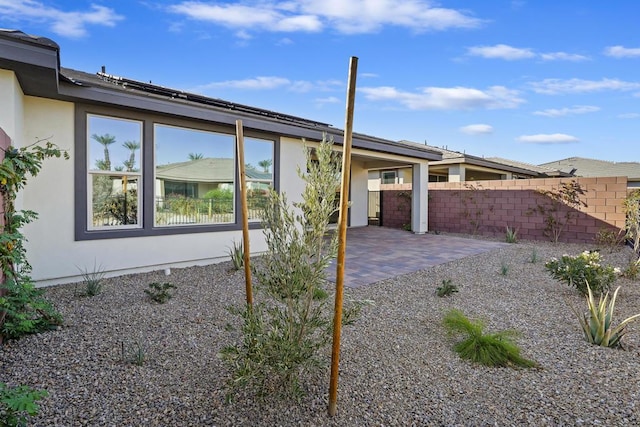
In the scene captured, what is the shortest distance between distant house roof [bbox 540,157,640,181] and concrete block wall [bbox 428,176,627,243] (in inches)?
708

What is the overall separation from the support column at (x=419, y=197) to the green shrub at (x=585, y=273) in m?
7.00

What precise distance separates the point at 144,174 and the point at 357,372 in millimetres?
4986

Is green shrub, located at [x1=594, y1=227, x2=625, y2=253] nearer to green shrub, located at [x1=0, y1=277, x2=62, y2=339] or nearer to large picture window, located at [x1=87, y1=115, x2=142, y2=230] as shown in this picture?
large picture window, located at [x1=87, y1=115, x2=142, y2=230]

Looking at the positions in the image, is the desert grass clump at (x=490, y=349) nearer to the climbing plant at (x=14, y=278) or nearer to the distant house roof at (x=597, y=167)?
the climbing plant at (x=14, y=278)

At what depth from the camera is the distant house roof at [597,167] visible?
26030 mm

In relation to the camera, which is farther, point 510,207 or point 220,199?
point 510,207

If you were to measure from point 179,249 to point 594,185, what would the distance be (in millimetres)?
10722

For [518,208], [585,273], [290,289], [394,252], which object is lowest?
[394,252]

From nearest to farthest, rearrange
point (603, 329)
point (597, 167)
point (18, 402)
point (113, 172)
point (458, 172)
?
point (18, 402), point (603, 329), point (113, 172), point (458, 172), point (597, 167)

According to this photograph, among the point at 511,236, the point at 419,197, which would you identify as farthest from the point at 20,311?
the point at 511,236

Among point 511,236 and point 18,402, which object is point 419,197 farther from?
point 18,402

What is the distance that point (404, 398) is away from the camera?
2.56 metres

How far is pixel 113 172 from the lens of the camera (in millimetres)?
5805

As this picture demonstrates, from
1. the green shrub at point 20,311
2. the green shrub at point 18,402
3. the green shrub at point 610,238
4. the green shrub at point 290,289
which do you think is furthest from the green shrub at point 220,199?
the green shrub at point 610,238
